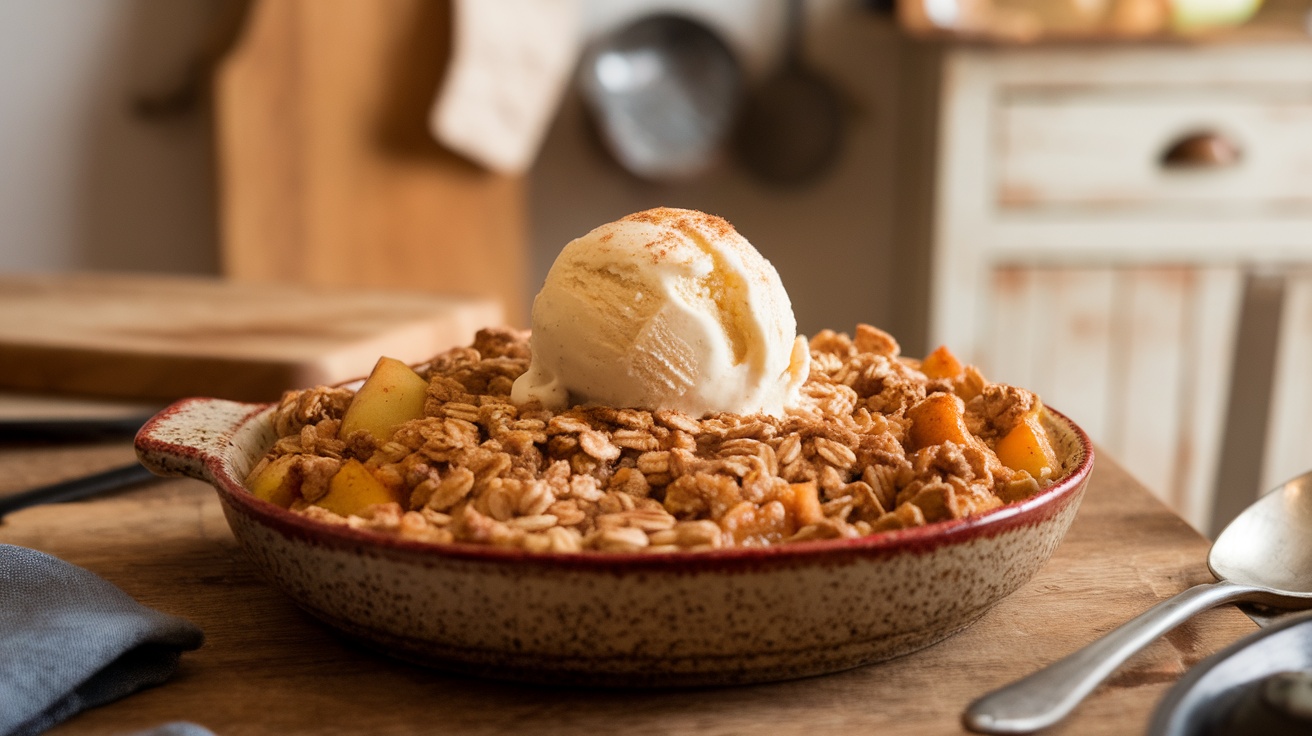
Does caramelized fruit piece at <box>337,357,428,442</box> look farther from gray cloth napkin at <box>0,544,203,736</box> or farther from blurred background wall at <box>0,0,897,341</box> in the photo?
blurred background wall at <box>0,0,897,341</box>

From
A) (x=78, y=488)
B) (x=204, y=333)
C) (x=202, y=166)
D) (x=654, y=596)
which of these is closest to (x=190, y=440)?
(x=78, y=488)

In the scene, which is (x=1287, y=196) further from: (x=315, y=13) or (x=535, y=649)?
(x=535, y=649)

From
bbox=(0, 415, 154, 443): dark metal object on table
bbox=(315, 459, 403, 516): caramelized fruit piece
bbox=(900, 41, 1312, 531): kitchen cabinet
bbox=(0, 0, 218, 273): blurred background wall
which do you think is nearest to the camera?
bbox=(315, 459, 403, 516): caramelized fruit piece

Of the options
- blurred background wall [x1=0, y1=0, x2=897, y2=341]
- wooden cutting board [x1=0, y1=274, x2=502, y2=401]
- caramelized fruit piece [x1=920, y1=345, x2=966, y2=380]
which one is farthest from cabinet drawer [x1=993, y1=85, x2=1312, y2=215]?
caramelized fruit piece [x1=920, y1=345, x2=966, y2=380]

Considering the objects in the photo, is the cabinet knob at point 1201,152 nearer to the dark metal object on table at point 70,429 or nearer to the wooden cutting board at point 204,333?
the wooden cutting board at point 204,333

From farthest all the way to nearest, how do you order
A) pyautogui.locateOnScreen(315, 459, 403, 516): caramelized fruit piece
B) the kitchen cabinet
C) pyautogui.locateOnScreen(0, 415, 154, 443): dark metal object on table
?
the kitchen cabinet, pyautogui.locateOnScreen(0, 415, 154, 443): dark metal object on table, pyautogui.locateOnScreen(315, 459, 403, 516): caramelized fruit piece

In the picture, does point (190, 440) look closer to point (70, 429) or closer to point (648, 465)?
point (648, 465)

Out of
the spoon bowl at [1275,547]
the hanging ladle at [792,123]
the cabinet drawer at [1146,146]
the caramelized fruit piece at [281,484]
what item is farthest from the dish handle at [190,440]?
the hanging ladle at [792,123]
